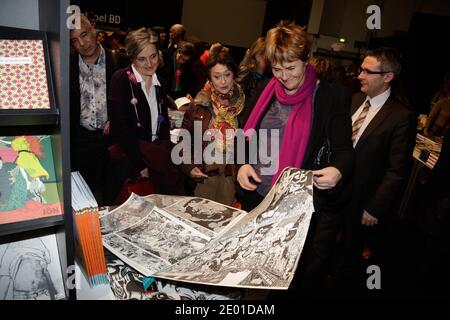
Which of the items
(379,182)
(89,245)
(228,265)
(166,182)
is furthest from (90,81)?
(379,182)

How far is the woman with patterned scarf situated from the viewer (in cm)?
207

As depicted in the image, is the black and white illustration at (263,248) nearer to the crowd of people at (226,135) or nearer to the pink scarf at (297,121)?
the pink scarf at (297,121)

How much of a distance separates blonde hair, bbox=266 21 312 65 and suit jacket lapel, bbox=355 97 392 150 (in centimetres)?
89

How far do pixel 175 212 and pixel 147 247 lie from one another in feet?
0.80

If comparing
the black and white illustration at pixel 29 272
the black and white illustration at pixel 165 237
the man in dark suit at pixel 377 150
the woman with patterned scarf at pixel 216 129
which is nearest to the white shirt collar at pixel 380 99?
the man in dark suit at pixel 377 150

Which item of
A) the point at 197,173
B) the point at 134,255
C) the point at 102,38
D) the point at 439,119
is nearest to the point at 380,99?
the point at 197,173

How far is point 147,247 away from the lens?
3.69 feet

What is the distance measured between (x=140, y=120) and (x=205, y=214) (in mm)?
1052

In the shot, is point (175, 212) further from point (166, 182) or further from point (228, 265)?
point (166, 182)

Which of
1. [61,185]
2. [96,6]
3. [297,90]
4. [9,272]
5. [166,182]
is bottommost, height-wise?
[166,182]

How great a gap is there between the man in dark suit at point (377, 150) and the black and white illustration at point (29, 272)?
1.71 meters

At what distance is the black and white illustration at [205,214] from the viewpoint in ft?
4.22

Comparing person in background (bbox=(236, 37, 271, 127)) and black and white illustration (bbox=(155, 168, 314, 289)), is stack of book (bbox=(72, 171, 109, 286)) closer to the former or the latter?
black and white illustration (bbox=(155, 168, 314, 289))
